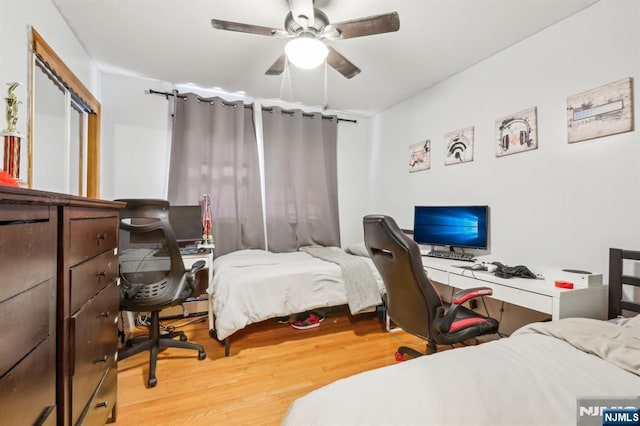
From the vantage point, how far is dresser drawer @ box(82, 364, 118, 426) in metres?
1.05

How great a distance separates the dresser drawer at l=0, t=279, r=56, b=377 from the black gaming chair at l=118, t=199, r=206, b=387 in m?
1.15

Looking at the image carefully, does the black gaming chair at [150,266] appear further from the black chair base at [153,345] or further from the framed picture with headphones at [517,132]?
the framed picture with headphones at [517,132]

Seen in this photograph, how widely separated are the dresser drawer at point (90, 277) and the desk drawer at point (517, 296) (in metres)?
2.20

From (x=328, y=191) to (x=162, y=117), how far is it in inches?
84.7

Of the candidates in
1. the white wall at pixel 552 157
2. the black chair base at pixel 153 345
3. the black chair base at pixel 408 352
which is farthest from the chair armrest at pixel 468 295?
the black chair base at pixel 153 345

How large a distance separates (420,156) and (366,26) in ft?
6.04

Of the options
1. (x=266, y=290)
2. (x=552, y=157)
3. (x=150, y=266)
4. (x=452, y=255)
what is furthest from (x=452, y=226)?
(x=150, y=266)

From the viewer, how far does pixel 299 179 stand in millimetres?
3654

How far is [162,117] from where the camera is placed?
314cm

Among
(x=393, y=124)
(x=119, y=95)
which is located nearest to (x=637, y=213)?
(x=393, y=124)

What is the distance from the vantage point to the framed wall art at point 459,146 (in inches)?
105

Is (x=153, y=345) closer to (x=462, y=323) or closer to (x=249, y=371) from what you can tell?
(x=249, y=371)

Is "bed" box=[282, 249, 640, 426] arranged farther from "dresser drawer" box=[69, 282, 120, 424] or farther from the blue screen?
the blue screen

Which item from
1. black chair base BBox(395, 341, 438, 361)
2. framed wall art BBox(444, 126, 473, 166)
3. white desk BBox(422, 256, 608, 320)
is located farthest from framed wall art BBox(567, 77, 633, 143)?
black chair base BBox(395, 341, 438, 361)
